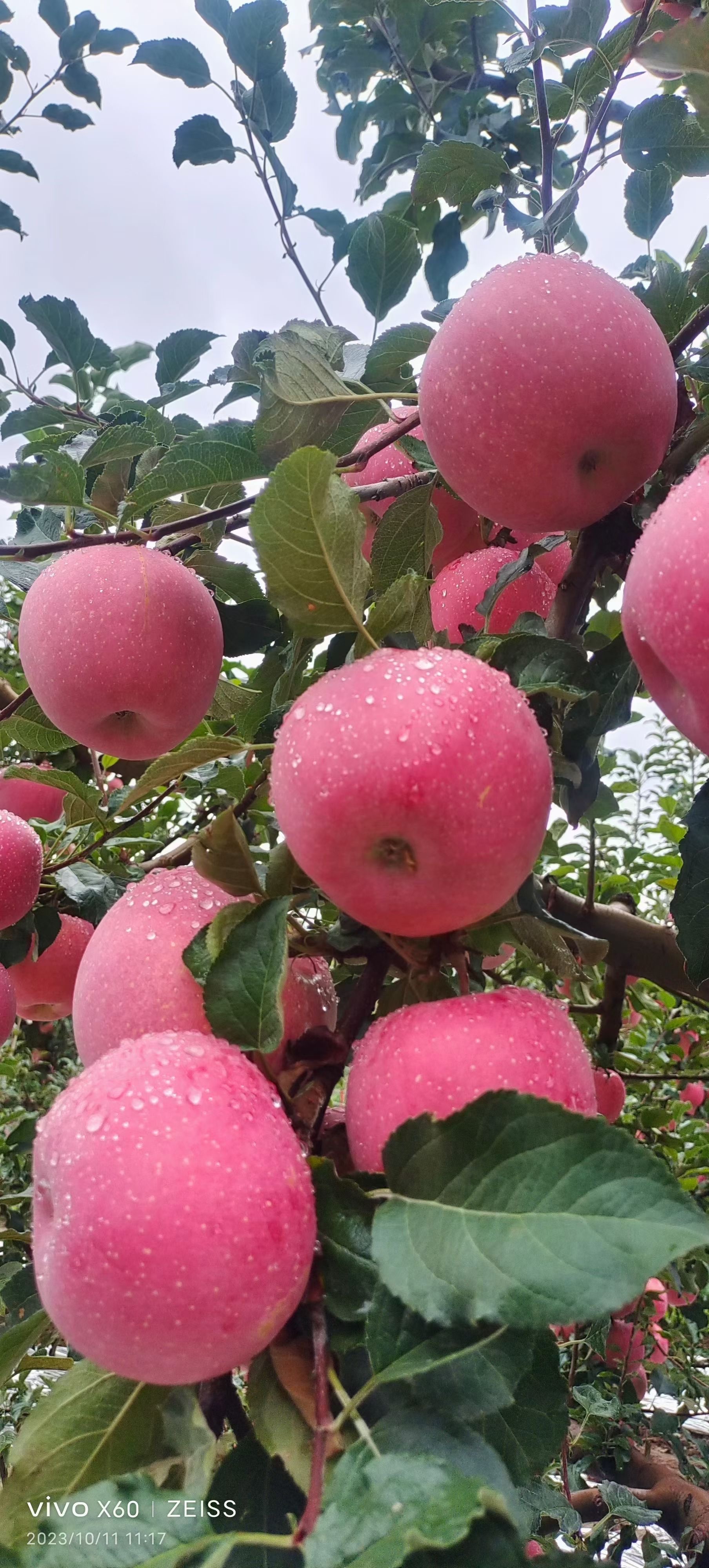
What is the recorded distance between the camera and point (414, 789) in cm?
48

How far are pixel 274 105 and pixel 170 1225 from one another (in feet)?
4.98

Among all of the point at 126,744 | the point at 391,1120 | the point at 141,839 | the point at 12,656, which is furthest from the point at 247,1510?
the point at 12,656

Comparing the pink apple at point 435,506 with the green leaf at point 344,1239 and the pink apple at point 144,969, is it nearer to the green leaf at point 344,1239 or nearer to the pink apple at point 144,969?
the pink apple at point 144,969

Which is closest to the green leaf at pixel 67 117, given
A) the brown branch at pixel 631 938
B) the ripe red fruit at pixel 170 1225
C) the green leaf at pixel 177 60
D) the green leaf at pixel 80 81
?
the green leaf at pixel 80 81

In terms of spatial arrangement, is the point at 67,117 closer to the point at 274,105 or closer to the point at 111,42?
the point at 111,42

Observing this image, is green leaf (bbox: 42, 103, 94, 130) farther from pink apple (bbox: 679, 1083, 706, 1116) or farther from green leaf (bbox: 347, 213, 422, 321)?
pink apple (bbox: 679, 1083, 706, 1116)

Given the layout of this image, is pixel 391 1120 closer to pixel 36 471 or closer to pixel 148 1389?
pixel 148 1389

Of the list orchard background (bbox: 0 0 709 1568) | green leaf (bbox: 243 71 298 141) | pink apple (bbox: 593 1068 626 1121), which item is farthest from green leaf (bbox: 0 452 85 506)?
pink apple (bbox: 593 1068 626 1121)

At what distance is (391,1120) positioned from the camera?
0.48m

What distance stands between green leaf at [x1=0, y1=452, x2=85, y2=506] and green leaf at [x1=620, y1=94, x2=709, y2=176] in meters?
0.60

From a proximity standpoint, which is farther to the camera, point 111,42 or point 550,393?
point 111,42

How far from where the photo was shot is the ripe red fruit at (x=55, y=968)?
1396 mm

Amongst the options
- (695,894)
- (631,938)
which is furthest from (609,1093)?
(695,894)

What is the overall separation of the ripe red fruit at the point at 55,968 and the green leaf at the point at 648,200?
41.9 inches
